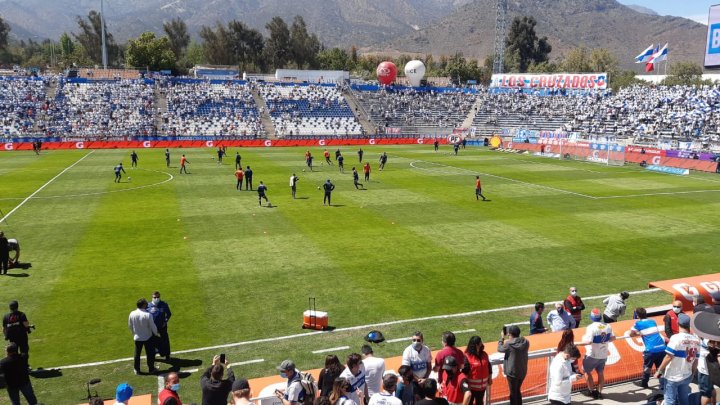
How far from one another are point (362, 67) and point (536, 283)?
15379 centimetres

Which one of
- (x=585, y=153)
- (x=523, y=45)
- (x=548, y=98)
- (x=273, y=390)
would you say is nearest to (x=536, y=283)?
(x=273, y=390)

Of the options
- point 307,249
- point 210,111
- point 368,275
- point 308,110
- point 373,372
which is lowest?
point 368,275

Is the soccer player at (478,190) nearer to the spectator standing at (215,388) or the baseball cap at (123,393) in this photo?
the spectator standing at (215,388)

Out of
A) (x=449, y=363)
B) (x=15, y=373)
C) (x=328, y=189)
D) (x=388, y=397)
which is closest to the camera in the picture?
(x=388, y=397)

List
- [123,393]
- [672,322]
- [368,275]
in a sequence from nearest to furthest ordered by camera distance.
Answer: [123,393]
[672,322]
[368,275]

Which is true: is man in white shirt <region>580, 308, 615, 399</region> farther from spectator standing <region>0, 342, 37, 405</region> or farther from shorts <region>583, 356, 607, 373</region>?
spectator standing <region>0, 342, 37, 405</region>

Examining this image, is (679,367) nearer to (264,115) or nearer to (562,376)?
(562,376)

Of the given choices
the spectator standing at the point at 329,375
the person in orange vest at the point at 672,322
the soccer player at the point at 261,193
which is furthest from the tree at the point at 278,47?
the spectator standing at the point at 329,375

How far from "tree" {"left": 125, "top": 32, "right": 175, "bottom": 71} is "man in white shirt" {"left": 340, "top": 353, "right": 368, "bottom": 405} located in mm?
111018

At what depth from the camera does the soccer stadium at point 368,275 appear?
9.43m

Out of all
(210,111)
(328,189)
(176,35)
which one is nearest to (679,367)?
(328,189)

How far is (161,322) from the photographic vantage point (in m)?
12.6

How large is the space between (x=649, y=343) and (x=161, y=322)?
10.5 m

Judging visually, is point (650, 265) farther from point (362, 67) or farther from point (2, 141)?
point (362, 67)
